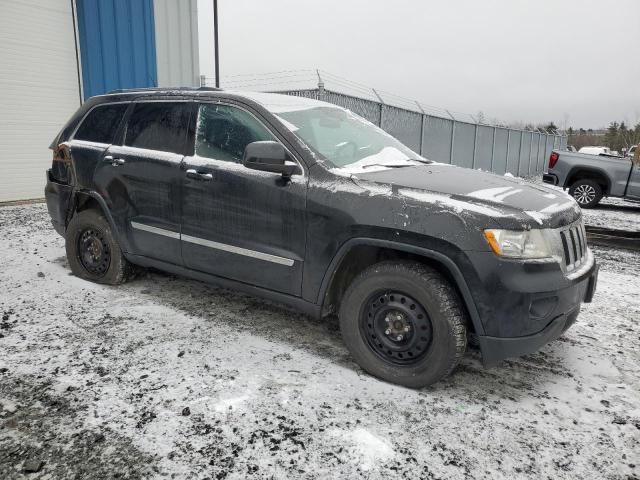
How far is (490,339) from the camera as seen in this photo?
2555 mm

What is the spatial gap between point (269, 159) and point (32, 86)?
31.7 ft

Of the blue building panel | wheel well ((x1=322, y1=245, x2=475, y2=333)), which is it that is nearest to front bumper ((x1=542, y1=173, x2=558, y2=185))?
the blue building panel

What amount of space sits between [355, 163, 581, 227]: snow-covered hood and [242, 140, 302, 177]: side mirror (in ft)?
1.54

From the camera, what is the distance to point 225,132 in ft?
11.4

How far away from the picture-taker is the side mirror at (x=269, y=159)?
2.94 meters

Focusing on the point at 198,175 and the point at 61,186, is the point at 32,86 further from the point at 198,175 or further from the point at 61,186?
the point at 198,175

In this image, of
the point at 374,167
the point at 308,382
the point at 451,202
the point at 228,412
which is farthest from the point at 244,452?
the point at 374,167

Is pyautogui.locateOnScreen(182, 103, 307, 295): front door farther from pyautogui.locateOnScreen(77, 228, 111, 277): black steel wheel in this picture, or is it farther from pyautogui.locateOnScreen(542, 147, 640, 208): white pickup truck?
pyautogui.locateOnScreen(542, 147, 640, 208): white pickup truck

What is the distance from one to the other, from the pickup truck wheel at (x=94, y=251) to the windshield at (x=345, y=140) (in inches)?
83.0

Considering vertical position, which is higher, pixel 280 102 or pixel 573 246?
pixel 280 102

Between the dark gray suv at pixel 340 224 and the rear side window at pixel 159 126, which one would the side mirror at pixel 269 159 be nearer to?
the dark gray suv at pixel 340 224

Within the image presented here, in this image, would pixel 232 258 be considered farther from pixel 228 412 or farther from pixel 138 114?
pixel 138 114

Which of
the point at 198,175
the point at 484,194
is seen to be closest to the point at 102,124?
the point at 198,175

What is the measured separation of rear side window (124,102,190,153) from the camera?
3693 millimetres
